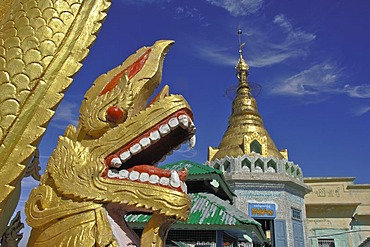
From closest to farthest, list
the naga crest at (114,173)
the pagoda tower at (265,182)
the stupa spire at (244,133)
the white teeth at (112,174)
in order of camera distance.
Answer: the naga crest at (114,173) < the white teeth at (112,174) < the pagoda tower at (265,182) < the stupa spire at (244,133)

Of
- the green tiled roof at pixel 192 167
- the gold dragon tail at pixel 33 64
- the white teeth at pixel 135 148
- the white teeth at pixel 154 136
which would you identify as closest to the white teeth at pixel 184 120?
the white teeth at pixel 154 136

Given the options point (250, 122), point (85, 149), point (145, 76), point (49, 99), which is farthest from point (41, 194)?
point (250, 122)

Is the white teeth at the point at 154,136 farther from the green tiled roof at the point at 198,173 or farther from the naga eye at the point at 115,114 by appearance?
the green tiled roof at the point at 198,173

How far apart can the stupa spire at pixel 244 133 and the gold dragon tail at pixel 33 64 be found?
1880 centimetres

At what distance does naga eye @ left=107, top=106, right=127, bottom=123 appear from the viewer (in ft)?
7.72

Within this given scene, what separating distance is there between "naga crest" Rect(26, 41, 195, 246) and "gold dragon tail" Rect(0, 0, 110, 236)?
0.83 ft

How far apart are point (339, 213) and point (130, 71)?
22.9m

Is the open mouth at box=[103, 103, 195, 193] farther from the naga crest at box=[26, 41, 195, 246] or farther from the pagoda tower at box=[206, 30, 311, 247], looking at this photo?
the pagoda tower at box=[206, 30, 311, 247]

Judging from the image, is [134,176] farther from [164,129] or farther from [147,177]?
[164,129]

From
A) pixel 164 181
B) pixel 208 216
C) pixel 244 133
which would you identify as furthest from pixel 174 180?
pixel 244 133

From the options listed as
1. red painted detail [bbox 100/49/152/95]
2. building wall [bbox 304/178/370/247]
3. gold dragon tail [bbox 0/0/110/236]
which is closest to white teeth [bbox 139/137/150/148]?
red painted detail [bbox 100/49/152/95]

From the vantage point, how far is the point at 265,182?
18609 millimetres

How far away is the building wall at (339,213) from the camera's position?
72.9 ft

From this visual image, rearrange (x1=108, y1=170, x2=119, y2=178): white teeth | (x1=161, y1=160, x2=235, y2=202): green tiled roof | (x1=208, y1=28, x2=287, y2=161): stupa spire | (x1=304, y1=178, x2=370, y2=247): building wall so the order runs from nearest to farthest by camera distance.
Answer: (x1=108, y1=170, x2=119, y2=178): white teeth → (x1=161, y1=160, x2=235, y2=202): green tiled roof → (x1=208, y1=28, x2=287, y2=161): stupa spire → (x1=304, y1=178, x2=370, y2=247): building wall
